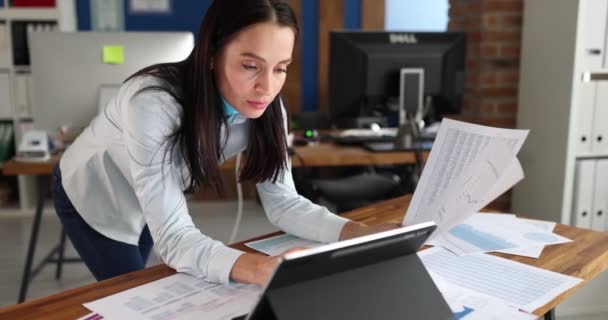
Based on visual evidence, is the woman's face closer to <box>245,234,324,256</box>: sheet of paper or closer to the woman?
the woman

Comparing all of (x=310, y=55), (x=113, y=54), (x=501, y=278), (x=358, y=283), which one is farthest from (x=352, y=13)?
(x=358, y=283)

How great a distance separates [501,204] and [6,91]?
3165 mm

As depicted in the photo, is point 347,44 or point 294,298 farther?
point 347,44

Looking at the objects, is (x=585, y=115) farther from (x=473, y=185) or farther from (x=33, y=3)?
(x=33, y=3)

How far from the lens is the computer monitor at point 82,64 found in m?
2.05

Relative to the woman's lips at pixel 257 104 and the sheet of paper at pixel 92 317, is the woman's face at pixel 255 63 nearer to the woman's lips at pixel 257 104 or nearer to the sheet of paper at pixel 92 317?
the woman's lips at pixel 257 104

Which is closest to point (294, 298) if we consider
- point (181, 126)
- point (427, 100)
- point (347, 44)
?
point (181, 126)

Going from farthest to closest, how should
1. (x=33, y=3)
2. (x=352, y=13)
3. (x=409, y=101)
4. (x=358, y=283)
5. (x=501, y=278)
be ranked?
(x=352, y=13)
(x=33, y=3)
(x=409, y=101)
(x=501, y=278)
(x=358, y=283)

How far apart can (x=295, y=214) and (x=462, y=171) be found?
362 millimetres

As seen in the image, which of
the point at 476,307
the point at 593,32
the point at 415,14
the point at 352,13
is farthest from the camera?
the point at 415,14

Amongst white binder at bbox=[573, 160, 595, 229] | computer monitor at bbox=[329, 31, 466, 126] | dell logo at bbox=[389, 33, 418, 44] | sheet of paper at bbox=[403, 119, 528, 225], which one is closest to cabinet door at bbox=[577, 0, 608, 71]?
white binder at bbox=[573, 160, 595, 229]

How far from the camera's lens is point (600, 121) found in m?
2.44

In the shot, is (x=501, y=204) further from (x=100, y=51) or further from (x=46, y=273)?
(x=46, y=273)

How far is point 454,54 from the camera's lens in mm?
2227
